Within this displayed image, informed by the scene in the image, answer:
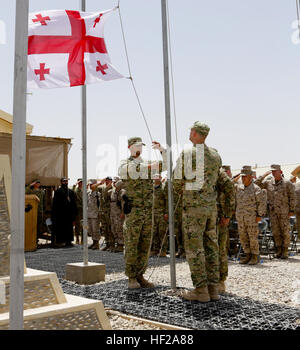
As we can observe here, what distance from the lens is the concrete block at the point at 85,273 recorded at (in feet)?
20.2

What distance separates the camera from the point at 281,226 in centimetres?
934

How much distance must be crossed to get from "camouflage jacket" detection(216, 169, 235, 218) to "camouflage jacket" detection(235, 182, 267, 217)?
130 inches

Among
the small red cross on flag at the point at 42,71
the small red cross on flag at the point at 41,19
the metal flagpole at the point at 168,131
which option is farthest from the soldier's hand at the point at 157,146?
the small red cross on flag at the point at 41,19

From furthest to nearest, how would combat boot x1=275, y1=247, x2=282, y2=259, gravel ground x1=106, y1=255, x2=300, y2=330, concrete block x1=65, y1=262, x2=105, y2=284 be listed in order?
combat boot x1=275, y1=247, x2=282, y2=259, concrete block x1=65, y1=262, x2=105, y2=284, gravel ground x1=106, y1=255, x2=300, y2=330

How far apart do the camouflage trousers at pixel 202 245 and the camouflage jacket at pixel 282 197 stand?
4.82m

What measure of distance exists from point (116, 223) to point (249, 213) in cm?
371

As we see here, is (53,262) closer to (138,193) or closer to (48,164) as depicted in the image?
(138,193)

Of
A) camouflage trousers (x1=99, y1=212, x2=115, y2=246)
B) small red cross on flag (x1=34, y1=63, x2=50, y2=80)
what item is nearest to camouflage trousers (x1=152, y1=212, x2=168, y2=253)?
camouflage trousers (x1=99, y1=212, x2=115, y2=246)

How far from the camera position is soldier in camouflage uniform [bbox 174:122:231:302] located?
477 cm

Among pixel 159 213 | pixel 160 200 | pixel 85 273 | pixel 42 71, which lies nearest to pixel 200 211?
pixel 85 273

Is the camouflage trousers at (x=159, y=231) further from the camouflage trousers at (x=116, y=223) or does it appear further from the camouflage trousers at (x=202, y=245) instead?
the camouflage trousers at (x=202, y=245)

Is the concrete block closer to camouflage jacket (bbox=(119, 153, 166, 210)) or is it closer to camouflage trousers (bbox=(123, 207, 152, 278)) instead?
camouflage trousers (bbox=(123, 207, 152, 278))

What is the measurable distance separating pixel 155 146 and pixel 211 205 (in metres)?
1.08
